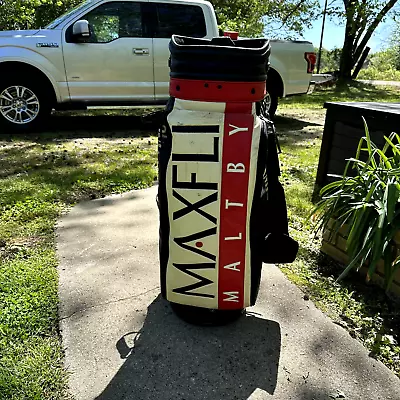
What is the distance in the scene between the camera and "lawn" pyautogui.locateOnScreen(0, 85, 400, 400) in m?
1.88

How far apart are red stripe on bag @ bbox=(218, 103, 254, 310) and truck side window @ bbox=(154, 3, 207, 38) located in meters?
5.24

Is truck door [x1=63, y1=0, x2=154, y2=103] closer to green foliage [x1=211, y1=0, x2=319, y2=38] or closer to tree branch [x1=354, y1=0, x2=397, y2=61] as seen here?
green foliage [x1=211, y1=0, x2=319, y2=38]

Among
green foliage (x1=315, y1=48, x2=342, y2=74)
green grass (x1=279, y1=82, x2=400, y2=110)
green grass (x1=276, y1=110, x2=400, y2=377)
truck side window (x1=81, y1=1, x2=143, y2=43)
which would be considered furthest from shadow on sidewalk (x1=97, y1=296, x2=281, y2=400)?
green foliage (x1=315, y1=48, x2=342, y2=74)

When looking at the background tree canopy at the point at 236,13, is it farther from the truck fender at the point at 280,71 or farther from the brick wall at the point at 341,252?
the brick wall at the point at 341,252

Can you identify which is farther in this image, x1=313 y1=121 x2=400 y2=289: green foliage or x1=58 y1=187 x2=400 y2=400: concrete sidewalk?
x1=313 y1=121 x2=400 y2=289: green foliage

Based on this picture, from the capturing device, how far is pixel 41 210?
11.2 feet

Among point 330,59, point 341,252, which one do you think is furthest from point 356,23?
point 341,252

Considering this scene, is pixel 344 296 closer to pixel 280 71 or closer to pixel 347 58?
pixel 280 71

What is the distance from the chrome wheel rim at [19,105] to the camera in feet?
19.3

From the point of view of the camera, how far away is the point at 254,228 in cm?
189

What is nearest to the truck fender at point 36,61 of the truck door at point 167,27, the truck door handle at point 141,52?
the truck door handle at point 141,52

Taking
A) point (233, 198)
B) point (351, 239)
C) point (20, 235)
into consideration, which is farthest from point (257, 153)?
point (20, 235)

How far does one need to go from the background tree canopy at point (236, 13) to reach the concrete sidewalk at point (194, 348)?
28.8ft

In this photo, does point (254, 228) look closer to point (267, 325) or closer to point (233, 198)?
point (233, 198)
